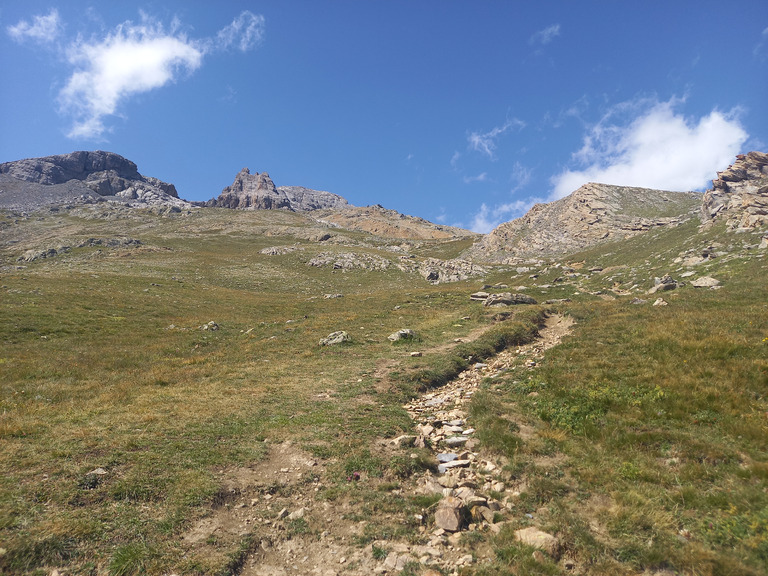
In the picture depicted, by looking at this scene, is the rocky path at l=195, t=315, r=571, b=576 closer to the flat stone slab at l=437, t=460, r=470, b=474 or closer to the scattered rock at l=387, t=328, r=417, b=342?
the flat stone slab at l=437, t=460, r=470, b=474

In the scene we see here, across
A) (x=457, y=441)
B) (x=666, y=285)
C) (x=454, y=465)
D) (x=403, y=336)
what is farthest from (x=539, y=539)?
(x=666, y=285)

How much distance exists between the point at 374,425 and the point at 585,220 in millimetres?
110926

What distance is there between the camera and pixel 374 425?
44.1 feet

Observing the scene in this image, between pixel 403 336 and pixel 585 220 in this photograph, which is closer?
pixel 403 336

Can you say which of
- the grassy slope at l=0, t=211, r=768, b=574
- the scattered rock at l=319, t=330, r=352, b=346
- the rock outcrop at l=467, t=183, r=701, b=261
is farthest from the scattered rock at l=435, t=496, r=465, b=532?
the rock outcrop at l=467, t=183, r=701, b=261

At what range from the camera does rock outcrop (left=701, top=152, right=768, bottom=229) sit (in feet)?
157

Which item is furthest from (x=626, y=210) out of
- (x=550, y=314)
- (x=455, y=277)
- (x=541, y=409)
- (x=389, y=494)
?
(x=389, y=494)

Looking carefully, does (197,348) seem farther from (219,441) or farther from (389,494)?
(389,494)

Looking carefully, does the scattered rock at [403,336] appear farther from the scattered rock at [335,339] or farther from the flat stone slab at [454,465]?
the flat stone slab at [454,465]

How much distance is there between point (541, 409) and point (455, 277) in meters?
75.3

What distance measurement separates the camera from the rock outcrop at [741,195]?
157 ft

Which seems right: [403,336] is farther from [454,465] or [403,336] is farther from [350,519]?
[350,519]

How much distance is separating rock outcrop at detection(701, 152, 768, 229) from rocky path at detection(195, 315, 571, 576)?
5718 cm

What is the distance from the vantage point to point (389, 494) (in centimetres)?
957
